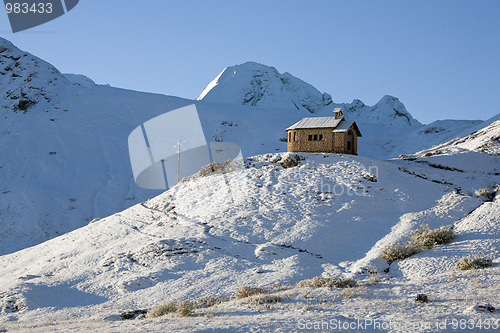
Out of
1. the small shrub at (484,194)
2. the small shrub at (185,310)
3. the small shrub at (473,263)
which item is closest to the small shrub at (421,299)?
the small shrub at (473,263)

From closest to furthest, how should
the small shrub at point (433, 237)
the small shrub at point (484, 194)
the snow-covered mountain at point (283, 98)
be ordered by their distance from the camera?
1. the small shrub at point (433, 237)
2. the small shrub at point (484, 194)
3. the snow-covered mountain at point (283, 98)

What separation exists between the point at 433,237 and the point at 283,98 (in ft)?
551

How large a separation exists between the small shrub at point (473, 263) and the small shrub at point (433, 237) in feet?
9.19

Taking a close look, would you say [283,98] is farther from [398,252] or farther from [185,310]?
[185,310]

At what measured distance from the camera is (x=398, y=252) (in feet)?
57.4

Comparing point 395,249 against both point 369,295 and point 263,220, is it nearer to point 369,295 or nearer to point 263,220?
point 369,295

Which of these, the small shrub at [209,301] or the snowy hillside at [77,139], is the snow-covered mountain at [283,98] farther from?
the small shrub at [209,301]

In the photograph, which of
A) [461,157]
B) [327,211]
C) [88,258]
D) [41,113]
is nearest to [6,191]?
[41,113]

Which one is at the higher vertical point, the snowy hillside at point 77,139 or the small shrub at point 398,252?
the snowy hillside at point 77,139

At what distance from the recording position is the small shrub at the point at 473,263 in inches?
Result: 579

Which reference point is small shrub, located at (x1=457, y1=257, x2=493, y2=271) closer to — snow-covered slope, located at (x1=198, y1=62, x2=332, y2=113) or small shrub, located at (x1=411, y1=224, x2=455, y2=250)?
small shrub, located at (x1=411, y1=224, x2=455, y2=250)

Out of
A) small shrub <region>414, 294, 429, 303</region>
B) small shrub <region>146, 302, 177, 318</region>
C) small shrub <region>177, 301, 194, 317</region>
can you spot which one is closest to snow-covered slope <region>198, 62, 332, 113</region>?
small shrub <region>146, 302, 177, 318</region>

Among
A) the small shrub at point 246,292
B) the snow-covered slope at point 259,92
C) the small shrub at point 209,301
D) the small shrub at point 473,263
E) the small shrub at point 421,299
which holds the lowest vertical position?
the small shrub at point 209,301

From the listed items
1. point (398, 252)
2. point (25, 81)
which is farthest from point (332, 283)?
point (25, 81)
